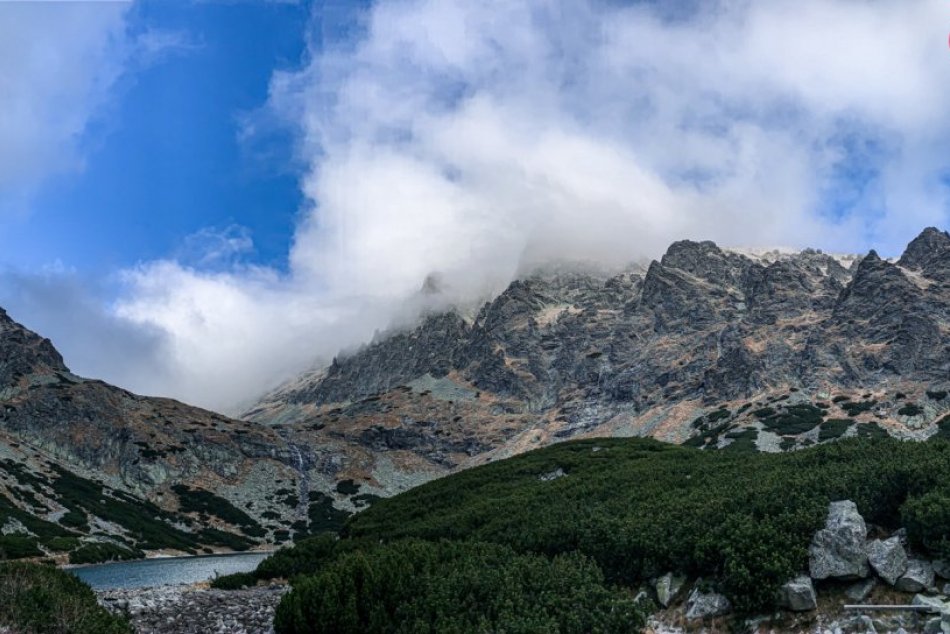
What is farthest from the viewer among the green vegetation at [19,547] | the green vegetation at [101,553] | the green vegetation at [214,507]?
the green vegetation at [214,507]

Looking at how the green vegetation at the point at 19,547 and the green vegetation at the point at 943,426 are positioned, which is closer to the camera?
the green vegetation at the point at 19,547

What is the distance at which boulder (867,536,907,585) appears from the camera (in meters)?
24.8

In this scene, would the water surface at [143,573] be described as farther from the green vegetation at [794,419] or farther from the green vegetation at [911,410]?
the green vegetation at [911,410]

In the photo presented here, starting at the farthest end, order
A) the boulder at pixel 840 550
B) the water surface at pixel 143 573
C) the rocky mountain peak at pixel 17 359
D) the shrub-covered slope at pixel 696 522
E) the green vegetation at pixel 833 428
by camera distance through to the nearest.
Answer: the rocky mountain peak at pixel 17 359
the green vegetation at pixel 833 428
the water surface at pixel 143 573
the shrub-covered slope at pixel 696 522
the boulder at pixel 840 550

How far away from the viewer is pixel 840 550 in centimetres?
2589

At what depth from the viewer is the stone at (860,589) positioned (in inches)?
964

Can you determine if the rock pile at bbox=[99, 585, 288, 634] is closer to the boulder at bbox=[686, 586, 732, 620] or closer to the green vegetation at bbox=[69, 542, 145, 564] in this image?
the boulder at bbox=[686, 586, 732, 620]

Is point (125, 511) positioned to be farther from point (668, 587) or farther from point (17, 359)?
point (668, 587)

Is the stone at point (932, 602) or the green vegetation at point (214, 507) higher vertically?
the green vegetation at point (214, 507)

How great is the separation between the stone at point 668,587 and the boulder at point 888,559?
7.88 m

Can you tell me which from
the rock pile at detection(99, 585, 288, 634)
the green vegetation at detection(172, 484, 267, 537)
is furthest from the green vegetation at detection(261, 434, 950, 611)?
the green vegetation at detection(172, 484, 267, 537)

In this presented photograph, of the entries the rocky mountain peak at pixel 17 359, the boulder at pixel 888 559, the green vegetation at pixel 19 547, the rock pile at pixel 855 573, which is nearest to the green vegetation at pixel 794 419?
the rock pile at pixel 855 573

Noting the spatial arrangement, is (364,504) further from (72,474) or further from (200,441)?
(72,474)

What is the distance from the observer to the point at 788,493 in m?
31.3
